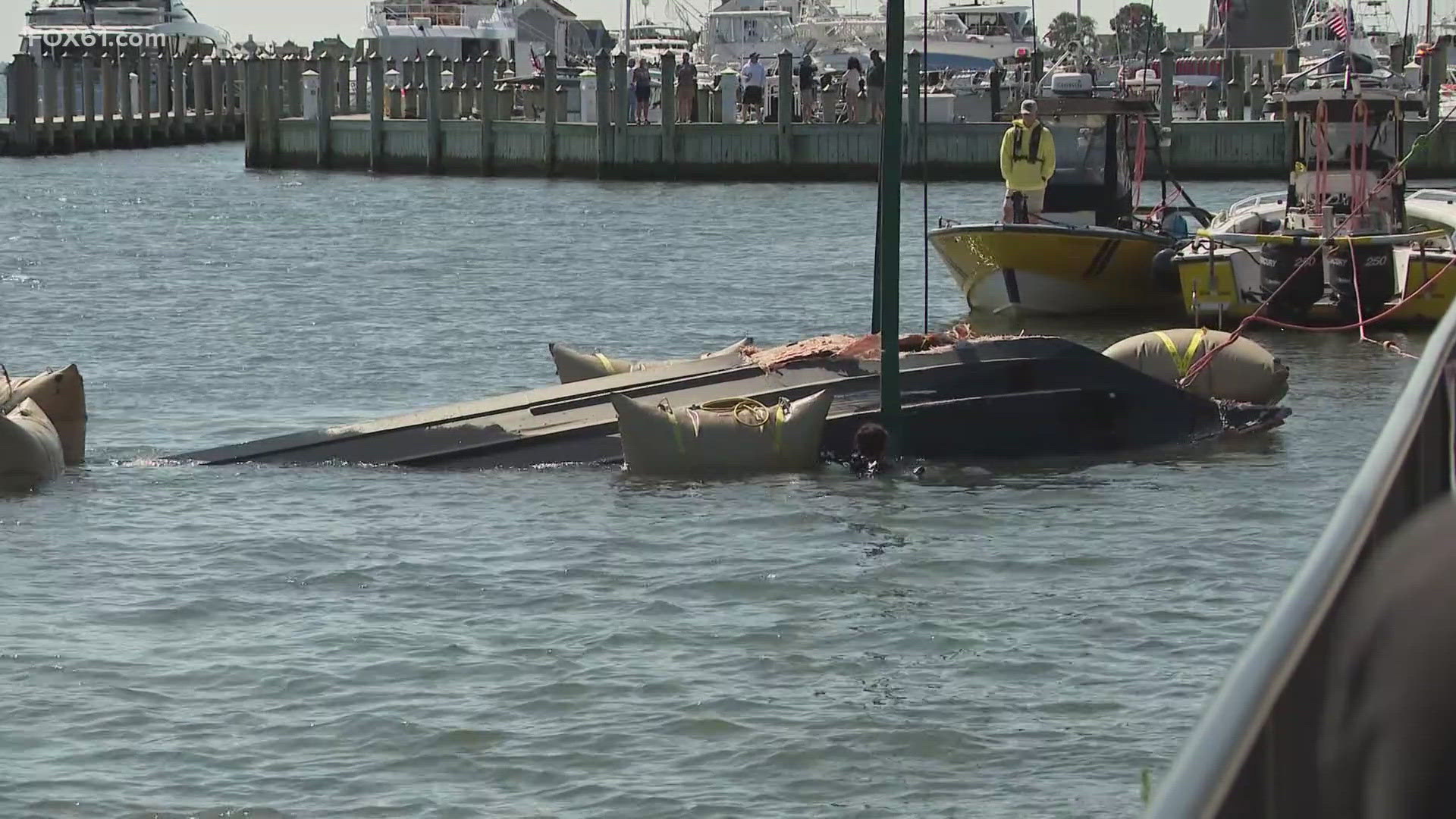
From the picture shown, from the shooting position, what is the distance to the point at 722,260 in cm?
3669

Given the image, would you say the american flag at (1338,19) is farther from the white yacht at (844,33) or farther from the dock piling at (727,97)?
the white yacht at (844,33)

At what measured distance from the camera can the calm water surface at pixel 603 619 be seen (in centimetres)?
933

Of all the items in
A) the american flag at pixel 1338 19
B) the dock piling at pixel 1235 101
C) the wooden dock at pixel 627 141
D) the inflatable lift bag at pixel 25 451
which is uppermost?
the american flag at pixel 1338 19

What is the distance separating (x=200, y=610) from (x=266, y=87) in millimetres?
51216

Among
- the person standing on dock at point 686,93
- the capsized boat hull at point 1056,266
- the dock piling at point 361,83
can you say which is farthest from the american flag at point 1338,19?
the dock piling at point 361,83

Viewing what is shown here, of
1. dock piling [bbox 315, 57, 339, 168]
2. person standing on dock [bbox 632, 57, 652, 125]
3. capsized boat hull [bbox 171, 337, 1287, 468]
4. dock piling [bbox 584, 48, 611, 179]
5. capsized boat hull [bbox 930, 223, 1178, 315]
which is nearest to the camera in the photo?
capsized boat hull [bbox 171, 337, 1287, 468]

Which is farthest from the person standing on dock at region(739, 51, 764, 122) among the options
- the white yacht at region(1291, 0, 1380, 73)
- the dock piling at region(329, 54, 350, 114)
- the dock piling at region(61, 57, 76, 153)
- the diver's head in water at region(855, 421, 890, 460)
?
the diver's head in water at region(855, 421, 890, 460)

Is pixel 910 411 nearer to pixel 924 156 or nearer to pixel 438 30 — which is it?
pixel 924 156

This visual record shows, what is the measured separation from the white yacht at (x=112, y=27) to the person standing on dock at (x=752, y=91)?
4476 centimetres

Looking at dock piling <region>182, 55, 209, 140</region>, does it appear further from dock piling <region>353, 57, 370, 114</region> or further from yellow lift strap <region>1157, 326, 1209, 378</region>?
yellow lift strap <region>1157, 326, 1209, 378</region>

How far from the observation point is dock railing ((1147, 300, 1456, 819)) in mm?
2209

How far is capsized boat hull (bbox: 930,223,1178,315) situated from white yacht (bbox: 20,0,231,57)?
74621 millimetres

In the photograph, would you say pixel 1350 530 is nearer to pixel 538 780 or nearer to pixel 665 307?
pixel 538 780

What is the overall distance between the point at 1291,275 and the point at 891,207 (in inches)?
402
